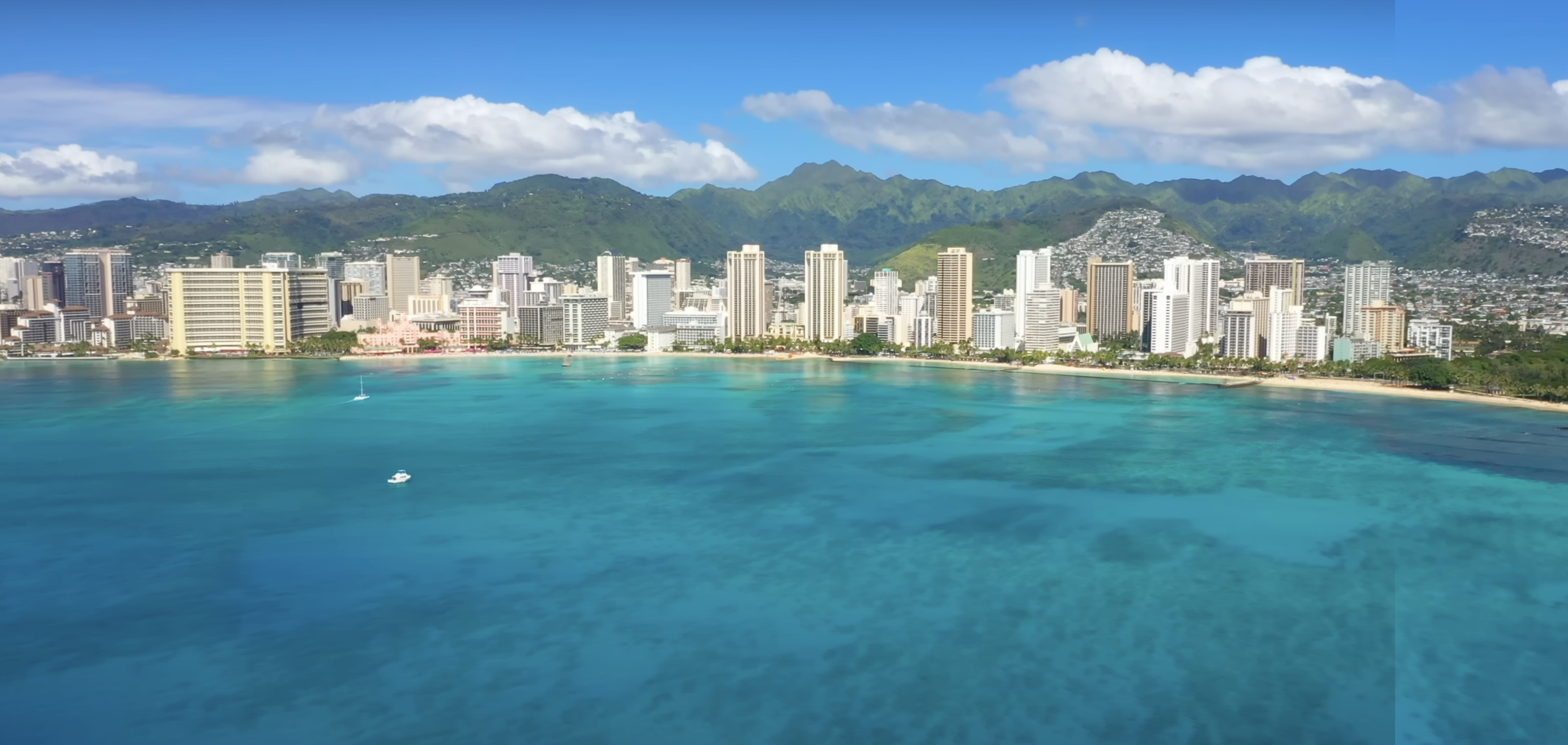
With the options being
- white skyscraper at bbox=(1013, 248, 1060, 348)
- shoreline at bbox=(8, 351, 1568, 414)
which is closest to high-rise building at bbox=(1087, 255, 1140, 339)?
white skyscraper at bbox=(1013, 248, 1060, 348)

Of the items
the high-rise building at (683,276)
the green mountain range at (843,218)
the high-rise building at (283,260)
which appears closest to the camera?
the high-rise building at (283,260)

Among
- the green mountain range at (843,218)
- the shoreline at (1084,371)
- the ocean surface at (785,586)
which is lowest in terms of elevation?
the ocean surface at (785,586)

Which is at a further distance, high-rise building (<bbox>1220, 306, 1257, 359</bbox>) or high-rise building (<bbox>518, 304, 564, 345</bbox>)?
high-rise building (<bbox>518, 304, 564, 345</bbox>)

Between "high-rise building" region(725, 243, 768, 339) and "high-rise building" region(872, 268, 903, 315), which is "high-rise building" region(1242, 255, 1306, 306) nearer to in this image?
"high-rise building" region(872, 268, 903, 315)

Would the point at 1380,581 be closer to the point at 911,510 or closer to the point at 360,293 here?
the point at 911,510

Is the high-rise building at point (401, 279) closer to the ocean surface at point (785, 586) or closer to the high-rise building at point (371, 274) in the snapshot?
the high-rise building at point (371, 274)

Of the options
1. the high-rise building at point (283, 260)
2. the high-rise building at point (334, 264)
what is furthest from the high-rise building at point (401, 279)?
the high-rise building at point (283, 260)
